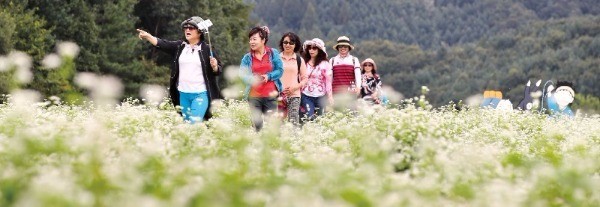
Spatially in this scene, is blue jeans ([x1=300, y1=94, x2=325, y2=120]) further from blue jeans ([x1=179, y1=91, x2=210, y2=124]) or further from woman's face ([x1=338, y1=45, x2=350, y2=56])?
blue jeans ([x1=179, y1=91, x2=210, y2=124])

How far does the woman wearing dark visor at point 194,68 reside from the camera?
1098 cm

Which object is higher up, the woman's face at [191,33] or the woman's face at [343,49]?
the woman's face at [343,49]

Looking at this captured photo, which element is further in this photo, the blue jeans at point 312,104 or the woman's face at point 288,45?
the blue jeans at point 312,104

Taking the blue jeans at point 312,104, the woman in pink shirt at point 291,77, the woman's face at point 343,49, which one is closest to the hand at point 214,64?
the woman in pink shirt at point 291,77

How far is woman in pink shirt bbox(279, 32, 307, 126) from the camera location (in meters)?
12.3

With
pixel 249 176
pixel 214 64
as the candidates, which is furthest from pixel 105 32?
pixel 249 176

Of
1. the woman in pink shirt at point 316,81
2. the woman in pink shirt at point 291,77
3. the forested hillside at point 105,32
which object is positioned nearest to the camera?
the woman in pink shirt at point 291,77

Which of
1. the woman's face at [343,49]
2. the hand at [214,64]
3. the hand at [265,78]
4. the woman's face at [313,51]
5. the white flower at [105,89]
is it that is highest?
the woman's face at [343,49]

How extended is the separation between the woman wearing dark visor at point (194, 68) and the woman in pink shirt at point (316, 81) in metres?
2.89

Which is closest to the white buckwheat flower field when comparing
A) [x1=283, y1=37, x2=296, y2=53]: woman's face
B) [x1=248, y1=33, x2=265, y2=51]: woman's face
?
[x1=248, y1=33, x2=265, y2=51]: woman's face

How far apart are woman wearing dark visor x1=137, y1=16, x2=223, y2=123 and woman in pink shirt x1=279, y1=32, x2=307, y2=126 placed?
1.35 meters

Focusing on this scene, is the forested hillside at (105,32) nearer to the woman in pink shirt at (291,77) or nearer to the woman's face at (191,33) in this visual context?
the woman in pink shirt at (291,77)

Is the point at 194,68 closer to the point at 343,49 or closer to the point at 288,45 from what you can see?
the point at 288,45

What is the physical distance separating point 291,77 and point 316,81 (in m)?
1.52
